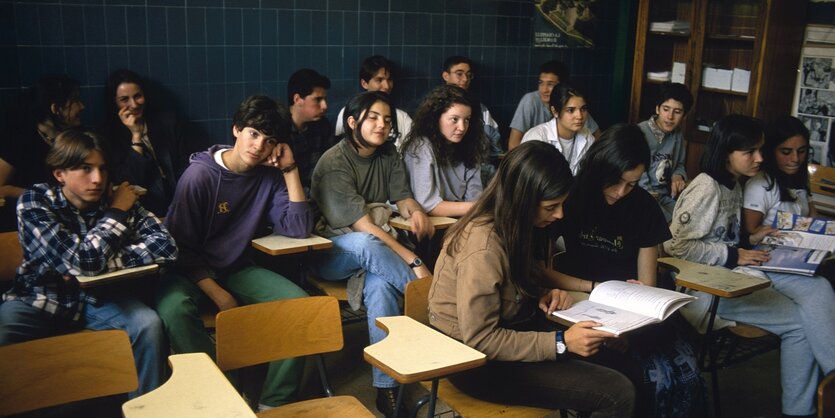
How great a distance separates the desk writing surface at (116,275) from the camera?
98.7 inches

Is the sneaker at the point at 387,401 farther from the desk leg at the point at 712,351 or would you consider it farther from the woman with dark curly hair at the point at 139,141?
the woman with dark curly hair at the point at 139,141

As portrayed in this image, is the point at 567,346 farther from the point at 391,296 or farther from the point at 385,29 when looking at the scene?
the point at 385,29

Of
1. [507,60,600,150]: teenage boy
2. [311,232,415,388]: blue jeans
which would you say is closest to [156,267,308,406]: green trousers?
[311,232,415,388]: blue jeans

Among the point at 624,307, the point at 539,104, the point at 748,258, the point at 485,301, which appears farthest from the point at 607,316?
the point at 539,104

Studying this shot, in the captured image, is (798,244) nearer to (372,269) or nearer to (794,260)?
(794,260)

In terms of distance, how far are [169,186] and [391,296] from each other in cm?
170

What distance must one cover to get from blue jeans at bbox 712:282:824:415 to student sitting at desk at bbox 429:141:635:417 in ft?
3.69

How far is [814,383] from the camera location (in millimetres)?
2961

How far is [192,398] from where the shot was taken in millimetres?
1749

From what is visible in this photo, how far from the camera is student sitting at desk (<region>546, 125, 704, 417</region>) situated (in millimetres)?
2572

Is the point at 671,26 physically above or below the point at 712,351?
above

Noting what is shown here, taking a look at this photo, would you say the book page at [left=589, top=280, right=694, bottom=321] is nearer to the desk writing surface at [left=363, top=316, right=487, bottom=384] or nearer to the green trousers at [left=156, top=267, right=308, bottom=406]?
the desk writing surface at [left=363, top=316, right=487, bottom=384]

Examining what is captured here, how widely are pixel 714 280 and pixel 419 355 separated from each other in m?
1.42

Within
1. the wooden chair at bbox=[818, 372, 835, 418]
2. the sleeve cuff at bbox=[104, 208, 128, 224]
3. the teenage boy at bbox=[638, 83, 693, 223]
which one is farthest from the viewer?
the teenage boy at bbox=[638, 83, 693, 223]
